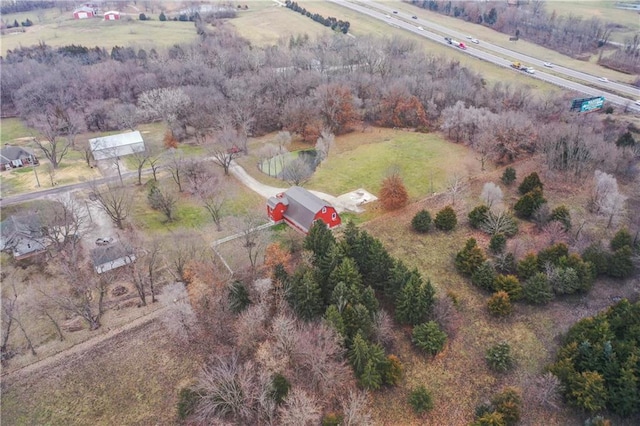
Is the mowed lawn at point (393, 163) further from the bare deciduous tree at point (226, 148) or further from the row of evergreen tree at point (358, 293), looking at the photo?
the row of evergreen tree at point (358, 293)

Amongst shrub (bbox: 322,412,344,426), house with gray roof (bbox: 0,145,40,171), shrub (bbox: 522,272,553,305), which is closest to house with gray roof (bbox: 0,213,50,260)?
house with gray roof (bbox: 0,145,40,171)

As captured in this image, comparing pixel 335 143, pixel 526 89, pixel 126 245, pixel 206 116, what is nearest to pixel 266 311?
pixel 126 245

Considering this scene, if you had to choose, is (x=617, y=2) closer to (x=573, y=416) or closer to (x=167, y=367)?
(x=573, y=416)

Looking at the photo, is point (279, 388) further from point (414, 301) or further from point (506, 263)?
point (506, 263)

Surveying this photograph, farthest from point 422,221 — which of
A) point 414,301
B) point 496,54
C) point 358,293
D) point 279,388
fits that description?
point 496,54

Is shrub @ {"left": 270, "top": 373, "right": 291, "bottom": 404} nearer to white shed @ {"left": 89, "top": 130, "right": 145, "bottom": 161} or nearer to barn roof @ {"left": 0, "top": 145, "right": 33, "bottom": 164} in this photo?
white shed @ {"left": 89, "top": 130, "right": 145, "bottom": 161}

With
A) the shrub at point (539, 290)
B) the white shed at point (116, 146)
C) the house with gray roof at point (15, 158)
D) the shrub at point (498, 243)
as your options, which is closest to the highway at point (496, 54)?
the shrub at point (498, 243)
